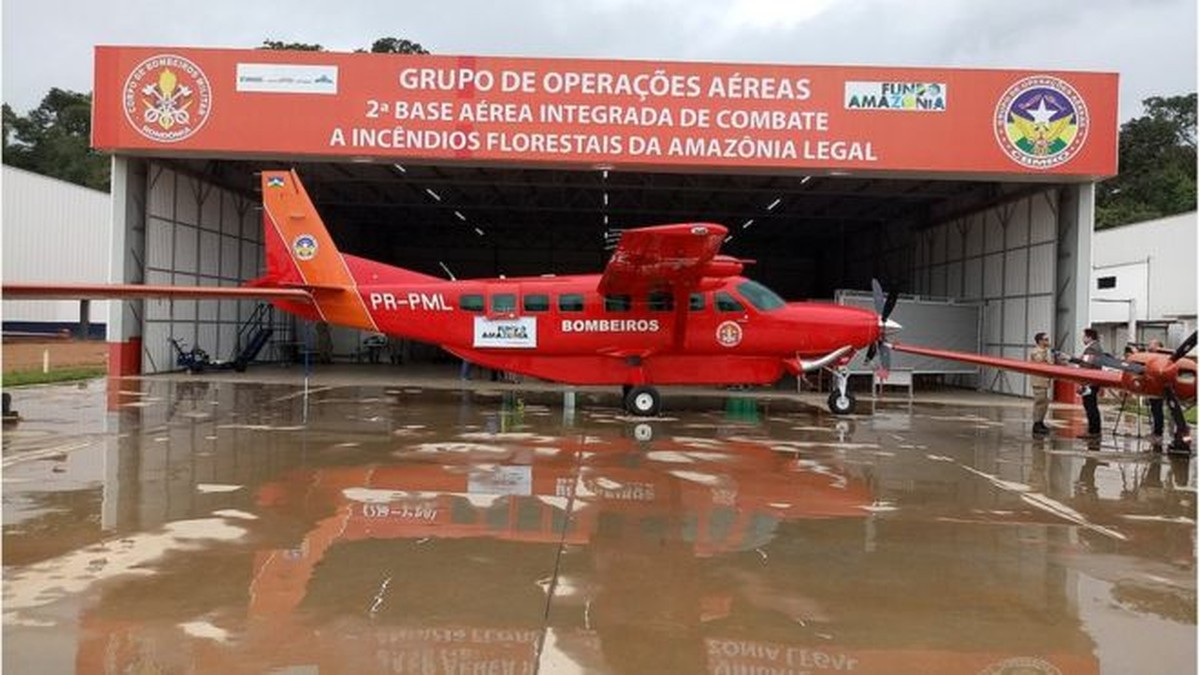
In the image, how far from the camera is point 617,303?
1502 centimetres

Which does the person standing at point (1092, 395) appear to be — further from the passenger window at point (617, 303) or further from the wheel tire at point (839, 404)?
the passenger window at point (617, 303)

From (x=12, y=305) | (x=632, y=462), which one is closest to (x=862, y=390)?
(x=632, y=462)

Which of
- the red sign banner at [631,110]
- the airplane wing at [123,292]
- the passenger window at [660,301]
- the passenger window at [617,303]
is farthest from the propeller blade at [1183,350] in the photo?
the airplane wing at [123,292]

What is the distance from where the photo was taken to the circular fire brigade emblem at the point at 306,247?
610 inches

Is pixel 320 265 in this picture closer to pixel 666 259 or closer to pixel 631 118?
pixel 666 259

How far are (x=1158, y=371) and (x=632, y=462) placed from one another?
23.9 feet

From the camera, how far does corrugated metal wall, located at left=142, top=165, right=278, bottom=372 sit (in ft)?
76.1

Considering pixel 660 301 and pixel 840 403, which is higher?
pixel 660 301

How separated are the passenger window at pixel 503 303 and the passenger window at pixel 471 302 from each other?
24 centimetres

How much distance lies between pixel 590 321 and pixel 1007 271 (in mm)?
14612

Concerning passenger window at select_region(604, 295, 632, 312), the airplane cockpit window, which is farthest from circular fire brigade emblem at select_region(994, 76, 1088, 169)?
passenger window at select_region(604, 295, 632, 312)

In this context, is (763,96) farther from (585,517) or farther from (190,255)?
(190,255)

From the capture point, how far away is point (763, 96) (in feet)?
63.2

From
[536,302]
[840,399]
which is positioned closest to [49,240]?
[536,302]
